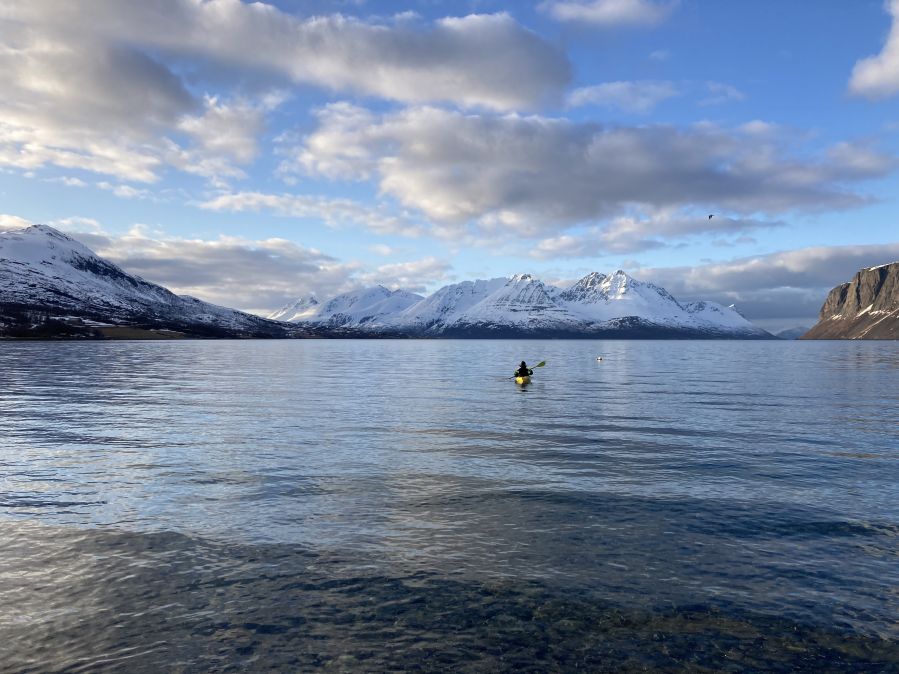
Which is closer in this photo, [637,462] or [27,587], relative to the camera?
[27,587]

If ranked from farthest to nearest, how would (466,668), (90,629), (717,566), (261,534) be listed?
(261,534)
(717,566)
(90,629)
(466,668)

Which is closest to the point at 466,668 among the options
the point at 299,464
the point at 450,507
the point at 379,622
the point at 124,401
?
the point at 379,622

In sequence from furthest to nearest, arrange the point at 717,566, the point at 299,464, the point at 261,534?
1. the point at 299,464
2. the point at 261,534
3. the point at 717,566

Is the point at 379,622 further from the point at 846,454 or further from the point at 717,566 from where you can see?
the point at 846,454

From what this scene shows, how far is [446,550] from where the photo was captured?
17.2m

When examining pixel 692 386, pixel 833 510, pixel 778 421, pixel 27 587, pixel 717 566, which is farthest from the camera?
pixel 692 386

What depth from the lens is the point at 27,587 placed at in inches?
581

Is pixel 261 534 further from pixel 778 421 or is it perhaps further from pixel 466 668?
pixel 778 421

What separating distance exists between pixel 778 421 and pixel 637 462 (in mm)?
21175

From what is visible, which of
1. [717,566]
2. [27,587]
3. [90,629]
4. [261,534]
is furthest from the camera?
[261,534]

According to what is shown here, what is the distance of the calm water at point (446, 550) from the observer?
12211 millimetres

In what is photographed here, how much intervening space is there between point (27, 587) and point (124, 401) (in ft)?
145

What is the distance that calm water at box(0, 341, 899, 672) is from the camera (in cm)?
1221

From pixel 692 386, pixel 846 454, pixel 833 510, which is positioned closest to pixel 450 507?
pixel 833 510
